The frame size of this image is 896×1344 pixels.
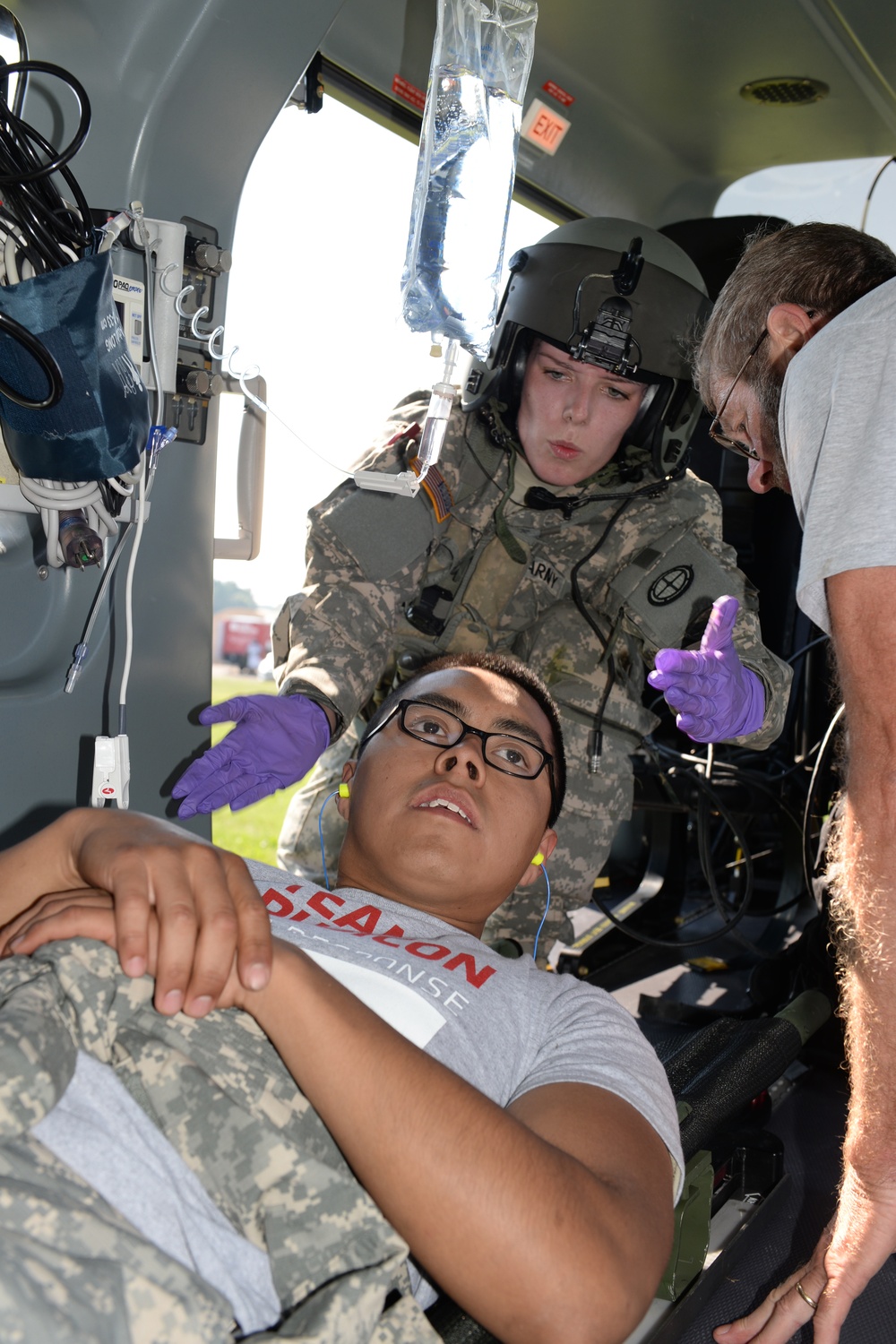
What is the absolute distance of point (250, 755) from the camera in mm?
1843

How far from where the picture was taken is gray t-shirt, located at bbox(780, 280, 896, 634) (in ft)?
3.56

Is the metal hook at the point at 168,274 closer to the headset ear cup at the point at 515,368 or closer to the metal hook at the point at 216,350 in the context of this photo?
the metal hook at the point at 216,350

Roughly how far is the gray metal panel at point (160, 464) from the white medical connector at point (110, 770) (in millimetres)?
257

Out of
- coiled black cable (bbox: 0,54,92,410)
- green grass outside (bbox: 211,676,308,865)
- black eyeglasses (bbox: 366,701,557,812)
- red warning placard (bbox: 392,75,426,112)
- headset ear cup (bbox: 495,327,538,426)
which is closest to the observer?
coiled black cable (bbox: 0,54,92,410)

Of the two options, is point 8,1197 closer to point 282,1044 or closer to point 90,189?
point 282,1044

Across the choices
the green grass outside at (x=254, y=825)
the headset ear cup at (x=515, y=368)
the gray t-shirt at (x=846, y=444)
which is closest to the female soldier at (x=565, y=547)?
the headset ear cup at (x=515, y=368)

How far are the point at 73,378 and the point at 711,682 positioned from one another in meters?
1.31

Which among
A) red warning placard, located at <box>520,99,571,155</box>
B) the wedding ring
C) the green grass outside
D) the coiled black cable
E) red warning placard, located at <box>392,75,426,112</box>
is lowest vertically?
the green grass outside

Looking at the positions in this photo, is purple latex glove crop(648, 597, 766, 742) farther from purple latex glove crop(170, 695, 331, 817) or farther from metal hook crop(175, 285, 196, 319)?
metal hook crop(175, 285, 196, 319)

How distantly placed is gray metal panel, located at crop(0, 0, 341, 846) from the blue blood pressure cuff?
0.89 ft

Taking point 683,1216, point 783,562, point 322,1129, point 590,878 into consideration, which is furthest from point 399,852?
point 783,562

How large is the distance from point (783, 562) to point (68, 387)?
261cm

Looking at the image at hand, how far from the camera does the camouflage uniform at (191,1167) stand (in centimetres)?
75

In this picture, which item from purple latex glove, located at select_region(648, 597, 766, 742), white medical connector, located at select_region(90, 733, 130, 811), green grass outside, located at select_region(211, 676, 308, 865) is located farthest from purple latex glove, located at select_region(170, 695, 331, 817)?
green grass outside, located at select_region(211, 676, 308, 865)
